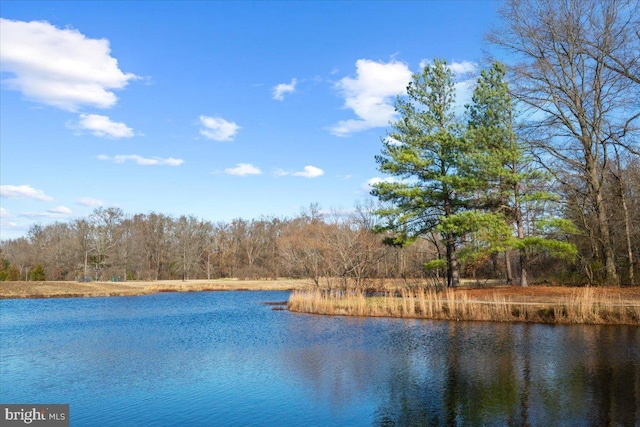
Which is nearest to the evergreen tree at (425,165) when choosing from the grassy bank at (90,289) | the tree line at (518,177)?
the tree line at (518,177)

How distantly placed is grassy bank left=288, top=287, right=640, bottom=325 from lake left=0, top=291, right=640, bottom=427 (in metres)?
1.24

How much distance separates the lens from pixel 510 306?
2048cm

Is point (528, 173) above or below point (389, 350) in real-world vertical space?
above

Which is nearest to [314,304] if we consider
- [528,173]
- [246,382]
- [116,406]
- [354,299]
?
[354,299]

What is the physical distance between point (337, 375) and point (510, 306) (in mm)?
11716

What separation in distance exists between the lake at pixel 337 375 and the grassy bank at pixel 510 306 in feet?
4.07

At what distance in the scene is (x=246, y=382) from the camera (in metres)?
11.3

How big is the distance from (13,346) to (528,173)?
24.3m

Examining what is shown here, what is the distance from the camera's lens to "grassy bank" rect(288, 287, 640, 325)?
1859cm

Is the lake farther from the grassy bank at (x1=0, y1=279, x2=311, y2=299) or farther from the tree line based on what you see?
the grassy bank at (x1=0, y1=279, x2=311, y2=299)

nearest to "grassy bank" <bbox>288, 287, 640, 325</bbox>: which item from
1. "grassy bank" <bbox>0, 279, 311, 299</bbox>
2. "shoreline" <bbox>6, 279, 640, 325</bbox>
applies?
"shoreline" <bbox>6, 279, 640, 325</bbox>

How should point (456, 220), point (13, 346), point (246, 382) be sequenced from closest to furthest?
point (246, 382) < point (13, 346) < point (456, 220)

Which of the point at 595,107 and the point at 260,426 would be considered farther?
the point at 595,107

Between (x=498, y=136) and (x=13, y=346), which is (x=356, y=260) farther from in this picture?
(x=13, y=346)
